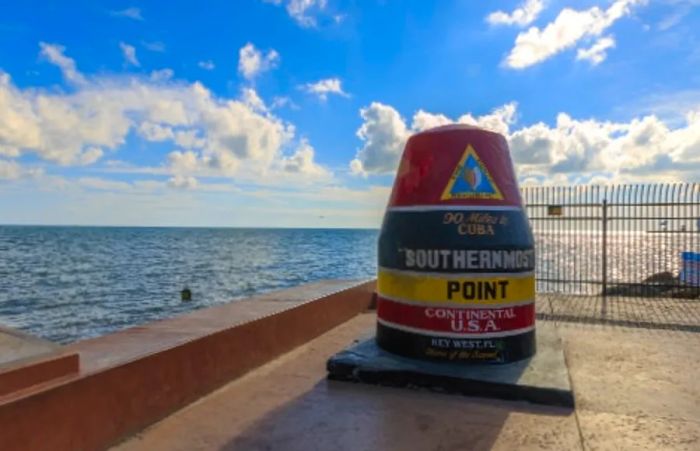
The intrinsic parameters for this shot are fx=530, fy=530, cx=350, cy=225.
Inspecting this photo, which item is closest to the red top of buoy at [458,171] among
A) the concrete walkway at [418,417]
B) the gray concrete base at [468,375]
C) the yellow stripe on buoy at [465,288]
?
the yellow stripe on buoy at [465,288]

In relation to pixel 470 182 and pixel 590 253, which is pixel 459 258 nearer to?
pixel 470 182

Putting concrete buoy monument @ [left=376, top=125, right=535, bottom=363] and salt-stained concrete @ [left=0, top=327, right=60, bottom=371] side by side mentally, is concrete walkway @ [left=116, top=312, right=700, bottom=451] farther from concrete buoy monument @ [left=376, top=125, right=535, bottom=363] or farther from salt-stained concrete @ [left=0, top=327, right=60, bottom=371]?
salt-stained concrete @ [left=0, top=327, right=60, bottom=371]

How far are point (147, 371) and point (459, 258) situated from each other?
3008 mm

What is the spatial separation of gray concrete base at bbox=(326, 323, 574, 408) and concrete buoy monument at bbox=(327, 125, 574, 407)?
0.01 meters

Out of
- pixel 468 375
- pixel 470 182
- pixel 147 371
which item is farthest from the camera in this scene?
pixel 470 182

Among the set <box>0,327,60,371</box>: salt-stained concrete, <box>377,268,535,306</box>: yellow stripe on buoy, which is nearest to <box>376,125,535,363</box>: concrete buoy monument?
<box>377,268,535,306</box>: yellow stripe on buoy

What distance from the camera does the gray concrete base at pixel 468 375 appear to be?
4.67 meters

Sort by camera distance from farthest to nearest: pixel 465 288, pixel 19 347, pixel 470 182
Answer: pixel 470 182 → pixel 465 288 → pixel 19 347

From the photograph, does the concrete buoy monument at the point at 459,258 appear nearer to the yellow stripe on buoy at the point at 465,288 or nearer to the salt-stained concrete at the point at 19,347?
the yellow stripe on buoy at the point at 465,288

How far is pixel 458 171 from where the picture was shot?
5.48 metres

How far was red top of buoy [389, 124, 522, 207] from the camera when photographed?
5.45 metres

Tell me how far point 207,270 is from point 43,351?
43102mm

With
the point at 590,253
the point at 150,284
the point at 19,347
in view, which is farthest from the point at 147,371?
the point at 150,284

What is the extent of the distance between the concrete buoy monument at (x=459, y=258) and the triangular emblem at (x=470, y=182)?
10 millimetres
